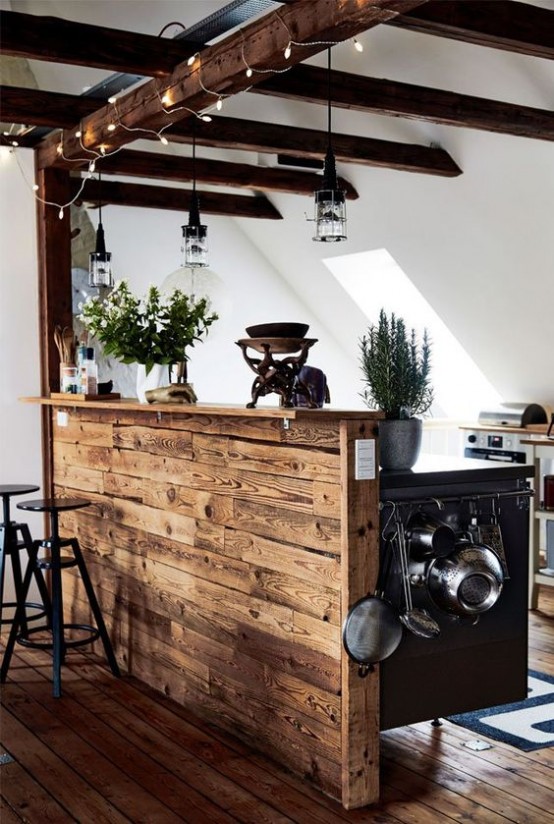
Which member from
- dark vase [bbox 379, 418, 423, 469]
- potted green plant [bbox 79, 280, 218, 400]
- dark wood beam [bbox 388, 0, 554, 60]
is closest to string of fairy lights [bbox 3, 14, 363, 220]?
dark wood beam [bbox 388, 0, 554, 60]

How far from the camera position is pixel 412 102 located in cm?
499

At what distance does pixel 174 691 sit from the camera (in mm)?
4141

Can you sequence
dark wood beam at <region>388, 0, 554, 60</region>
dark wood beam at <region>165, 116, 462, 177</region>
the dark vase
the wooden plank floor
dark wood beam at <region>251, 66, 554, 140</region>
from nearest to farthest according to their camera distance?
the wooden plank floor < the dark vase < dark wood beam at <region>388, 0, 554, 60</region> < dark wood beam at <region>251, 66, 554, 140</region> < dark wood beam at <region>165, 116, 462, 177</region>

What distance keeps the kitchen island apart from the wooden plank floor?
11 cm

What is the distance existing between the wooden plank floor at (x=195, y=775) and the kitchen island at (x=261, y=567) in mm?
112

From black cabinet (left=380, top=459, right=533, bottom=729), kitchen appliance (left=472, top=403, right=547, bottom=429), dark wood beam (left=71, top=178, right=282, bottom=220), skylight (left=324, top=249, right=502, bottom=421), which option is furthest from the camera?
skylight (left=324, top=249, right=502, bottom=421)

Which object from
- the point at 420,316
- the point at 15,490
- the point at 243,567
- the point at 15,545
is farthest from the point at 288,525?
the point at 420,316

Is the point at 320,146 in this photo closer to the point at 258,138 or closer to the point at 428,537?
the point at 258,138

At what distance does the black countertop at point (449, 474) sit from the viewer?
325 cm

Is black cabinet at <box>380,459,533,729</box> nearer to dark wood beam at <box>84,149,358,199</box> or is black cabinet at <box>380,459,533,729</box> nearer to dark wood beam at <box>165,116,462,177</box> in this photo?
dark wood beam at <box>165,116,462,177</box>

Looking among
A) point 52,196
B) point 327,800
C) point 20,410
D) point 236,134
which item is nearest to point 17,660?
point 20,410

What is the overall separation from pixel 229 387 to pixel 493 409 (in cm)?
269

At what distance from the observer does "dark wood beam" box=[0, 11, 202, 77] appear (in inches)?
154

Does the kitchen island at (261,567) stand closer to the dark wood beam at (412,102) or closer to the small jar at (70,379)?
the small jar at (70,379)
